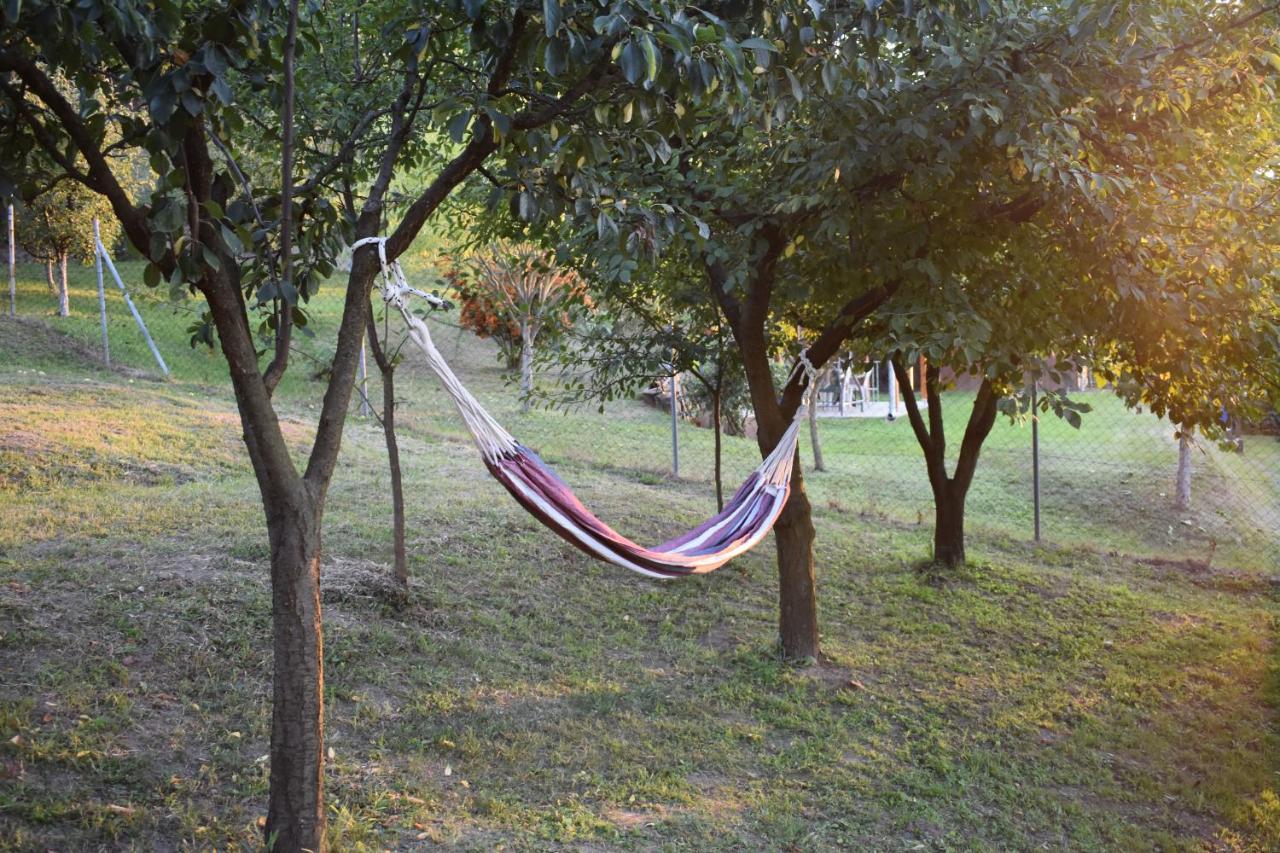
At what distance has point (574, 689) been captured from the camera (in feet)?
13.3

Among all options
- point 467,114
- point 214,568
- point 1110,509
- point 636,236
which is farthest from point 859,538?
point 467,114

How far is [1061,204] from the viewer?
373cm

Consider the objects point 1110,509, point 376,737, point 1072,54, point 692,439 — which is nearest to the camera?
point 376,737

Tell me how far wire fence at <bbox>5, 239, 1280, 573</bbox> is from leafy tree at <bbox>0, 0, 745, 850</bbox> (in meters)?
4.15

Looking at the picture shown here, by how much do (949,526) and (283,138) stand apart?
5.08 m

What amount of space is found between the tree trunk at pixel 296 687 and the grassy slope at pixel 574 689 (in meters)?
0.23

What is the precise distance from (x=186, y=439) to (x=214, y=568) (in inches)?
124

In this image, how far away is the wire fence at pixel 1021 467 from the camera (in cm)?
862

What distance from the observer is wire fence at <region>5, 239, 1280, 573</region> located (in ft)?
28.3

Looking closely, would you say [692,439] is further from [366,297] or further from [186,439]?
[366,297]

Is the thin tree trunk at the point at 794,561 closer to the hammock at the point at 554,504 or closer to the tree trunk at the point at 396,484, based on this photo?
the hammock at the point at 554,504

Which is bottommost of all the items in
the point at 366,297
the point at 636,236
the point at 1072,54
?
the point at 366,297

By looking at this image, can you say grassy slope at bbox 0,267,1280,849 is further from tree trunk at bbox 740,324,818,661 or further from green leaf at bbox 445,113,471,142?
green leaf at bbox 445,113,471,142

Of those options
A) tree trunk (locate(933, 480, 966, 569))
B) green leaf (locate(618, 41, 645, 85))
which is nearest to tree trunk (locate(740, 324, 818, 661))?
tree trunk (locate(933, 480, 966, 569))
